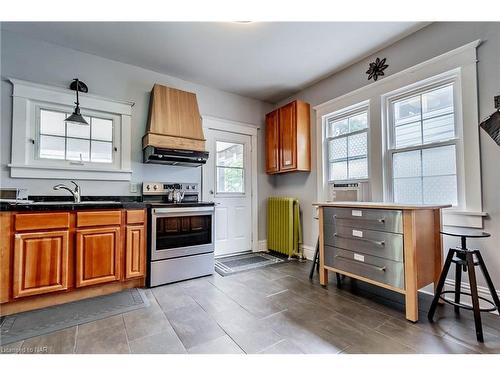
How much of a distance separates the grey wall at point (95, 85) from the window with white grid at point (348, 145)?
5.56ft

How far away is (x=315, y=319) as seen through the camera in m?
1.82

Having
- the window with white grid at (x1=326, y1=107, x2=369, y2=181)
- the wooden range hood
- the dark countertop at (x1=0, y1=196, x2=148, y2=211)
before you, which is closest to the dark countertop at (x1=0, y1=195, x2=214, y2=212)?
the dark countertop at (x1=0, y1=196, x2=148, y2=211)

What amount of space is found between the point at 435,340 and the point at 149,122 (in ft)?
11.5

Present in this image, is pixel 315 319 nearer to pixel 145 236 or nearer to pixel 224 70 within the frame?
pixel 145 236

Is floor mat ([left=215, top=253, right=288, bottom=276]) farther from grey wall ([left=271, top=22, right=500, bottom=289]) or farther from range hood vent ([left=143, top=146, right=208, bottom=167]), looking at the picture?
grey wall ([left=271, top=22, right=500, bottom=289])

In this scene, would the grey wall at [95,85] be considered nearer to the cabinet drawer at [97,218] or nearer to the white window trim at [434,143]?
the cabinet drawer at [97,218]

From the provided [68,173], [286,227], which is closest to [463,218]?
[286,227]

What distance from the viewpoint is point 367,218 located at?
2129 millimetres

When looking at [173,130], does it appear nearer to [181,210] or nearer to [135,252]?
[181,210]

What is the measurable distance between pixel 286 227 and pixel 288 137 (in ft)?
4.70

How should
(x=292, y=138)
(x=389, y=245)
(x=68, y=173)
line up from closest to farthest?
(x=389, y=245), (x=68, y=173), (x=292, y=138)

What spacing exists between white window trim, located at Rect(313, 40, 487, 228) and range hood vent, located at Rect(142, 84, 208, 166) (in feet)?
7.26

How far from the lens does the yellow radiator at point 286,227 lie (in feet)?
11.8
